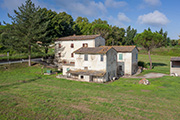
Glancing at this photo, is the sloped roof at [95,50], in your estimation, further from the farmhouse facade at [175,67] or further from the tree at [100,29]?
the tree at [100,29]

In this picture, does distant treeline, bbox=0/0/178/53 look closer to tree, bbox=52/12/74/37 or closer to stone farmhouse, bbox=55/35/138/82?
tree, bbox=52/12/74/37

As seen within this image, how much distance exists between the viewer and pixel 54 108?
13945 millimetres

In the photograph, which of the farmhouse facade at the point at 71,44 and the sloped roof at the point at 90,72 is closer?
the sloped roof at the point at 90,72

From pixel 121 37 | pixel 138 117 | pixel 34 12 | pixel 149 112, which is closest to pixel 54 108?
pixel 138 117

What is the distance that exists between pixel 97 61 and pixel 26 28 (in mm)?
22191

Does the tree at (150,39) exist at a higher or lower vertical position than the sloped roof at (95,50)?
higher

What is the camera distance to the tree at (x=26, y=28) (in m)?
36.8

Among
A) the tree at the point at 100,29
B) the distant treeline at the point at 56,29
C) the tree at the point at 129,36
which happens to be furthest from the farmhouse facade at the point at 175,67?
the tree at the point at 129,36

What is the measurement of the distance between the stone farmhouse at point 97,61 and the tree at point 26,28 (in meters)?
9.33

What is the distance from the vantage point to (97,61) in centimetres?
2998

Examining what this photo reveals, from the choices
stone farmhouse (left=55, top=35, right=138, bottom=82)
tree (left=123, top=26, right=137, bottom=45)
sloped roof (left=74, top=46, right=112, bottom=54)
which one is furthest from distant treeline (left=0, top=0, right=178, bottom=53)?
sloped roof (left=74, top=46, right=112, bottom=54)

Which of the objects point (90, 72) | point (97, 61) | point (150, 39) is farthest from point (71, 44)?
point (150, 39)

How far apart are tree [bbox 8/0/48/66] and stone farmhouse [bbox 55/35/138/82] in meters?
9.33

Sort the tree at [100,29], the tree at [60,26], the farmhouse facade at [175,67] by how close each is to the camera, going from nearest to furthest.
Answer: the farmhouse facade at [175,67]
the tree at [60,26]
the tree at [100,29]
